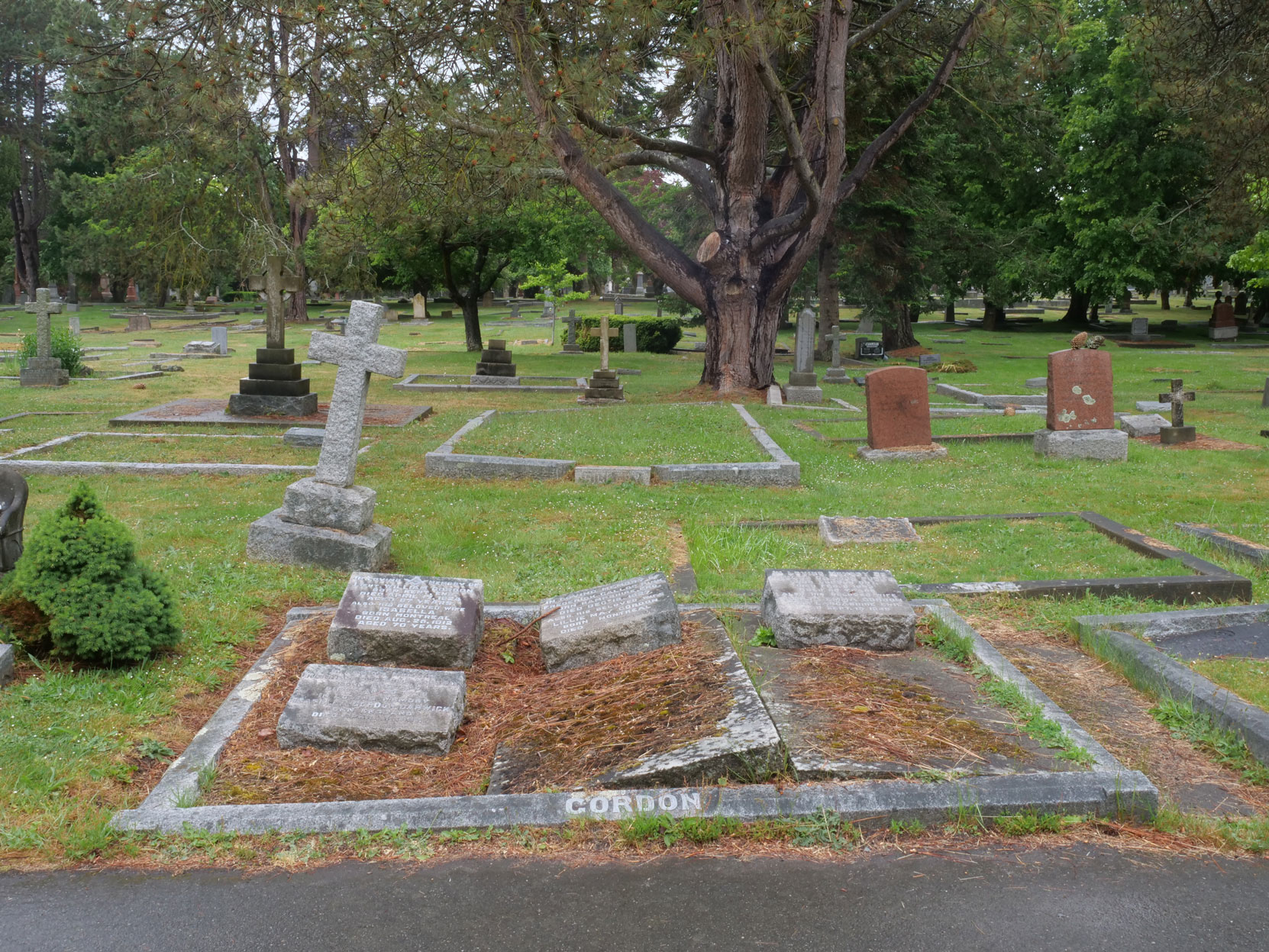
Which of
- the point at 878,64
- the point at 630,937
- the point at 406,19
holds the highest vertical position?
the point at 878,64

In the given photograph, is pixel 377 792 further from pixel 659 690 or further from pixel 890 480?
pixel 890 480

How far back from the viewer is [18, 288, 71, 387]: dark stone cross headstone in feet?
68.6

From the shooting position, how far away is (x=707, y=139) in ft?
Result: 86.0

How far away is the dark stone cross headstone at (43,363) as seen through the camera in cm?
2091

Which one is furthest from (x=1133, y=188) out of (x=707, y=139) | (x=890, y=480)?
(x=890, y=480)

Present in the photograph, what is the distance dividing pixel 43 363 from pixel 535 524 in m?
16.4

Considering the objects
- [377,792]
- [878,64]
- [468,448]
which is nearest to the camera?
[377,792]

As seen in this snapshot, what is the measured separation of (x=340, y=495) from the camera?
26.3ft

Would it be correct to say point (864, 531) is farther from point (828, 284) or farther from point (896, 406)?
point (828, 284)

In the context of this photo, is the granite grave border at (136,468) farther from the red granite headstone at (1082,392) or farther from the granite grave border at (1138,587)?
the red granite headstone at (1082,392)

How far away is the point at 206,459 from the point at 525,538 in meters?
5.61

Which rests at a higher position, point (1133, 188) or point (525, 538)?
point (1133, 188)

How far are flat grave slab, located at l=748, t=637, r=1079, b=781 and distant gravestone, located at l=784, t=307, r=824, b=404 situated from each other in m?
14.3

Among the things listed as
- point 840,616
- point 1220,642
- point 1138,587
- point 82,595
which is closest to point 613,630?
point 840,616
